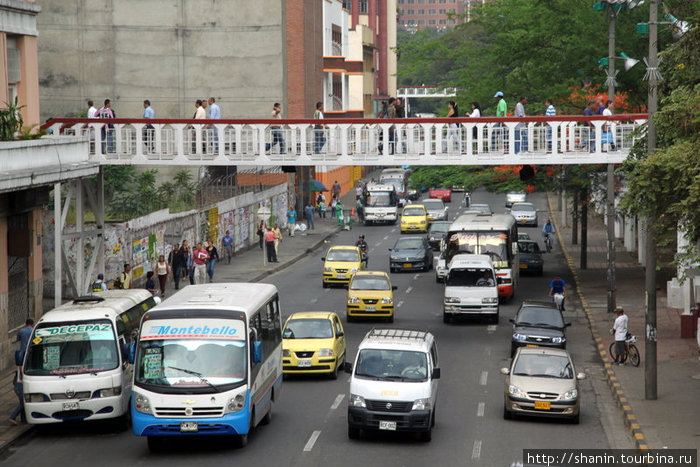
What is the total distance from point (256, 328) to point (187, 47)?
52219 millimetres

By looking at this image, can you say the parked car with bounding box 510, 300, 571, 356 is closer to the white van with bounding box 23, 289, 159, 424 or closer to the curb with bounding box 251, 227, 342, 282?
the white van with bounding box 23, 289, 159, 424

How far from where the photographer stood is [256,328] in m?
21.1

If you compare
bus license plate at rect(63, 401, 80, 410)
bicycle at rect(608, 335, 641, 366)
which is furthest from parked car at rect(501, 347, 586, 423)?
bus license plate at rect(63, 401, 80, 410)

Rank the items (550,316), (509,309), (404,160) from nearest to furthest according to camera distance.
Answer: (550,316) → (404,160) → (509,309)

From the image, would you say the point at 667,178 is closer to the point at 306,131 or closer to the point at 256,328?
the point at 256,328

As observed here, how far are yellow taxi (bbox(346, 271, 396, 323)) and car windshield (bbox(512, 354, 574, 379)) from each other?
499 inches

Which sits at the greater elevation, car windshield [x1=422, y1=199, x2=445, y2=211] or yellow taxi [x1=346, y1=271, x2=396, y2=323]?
car windshield [x1=422, y1=199, x2=445, y2=211]

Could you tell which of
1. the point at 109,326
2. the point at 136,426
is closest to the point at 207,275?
the point at 109,326

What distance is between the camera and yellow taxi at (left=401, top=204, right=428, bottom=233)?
229 ft

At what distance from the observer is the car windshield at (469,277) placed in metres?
37.6

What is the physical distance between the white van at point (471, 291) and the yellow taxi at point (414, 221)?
1254 inches

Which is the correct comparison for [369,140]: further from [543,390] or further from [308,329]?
[543,390]

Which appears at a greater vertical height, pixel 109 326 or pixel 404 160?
pixel 404 160

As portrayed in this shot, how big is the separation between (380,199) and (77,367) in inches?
2261
